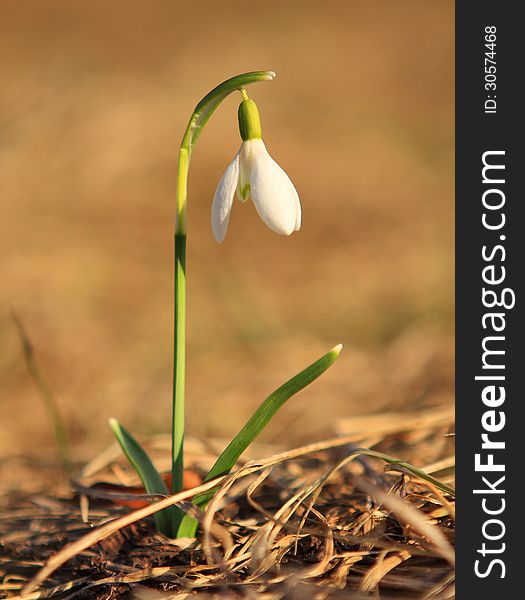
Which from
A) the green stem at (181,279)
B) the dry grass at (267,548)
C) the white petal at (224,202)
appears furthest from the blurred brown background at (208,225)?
the white petal at (224,202)

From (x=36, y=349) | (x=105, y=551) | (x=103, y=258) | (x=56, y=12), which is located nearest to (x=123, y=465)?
(x=105, y=551)

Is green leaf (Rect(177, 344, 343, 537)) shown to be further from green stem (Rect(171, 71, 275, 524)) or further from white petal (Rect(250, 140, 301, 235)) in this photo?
white petal (Rect(250, 140, 301, 235))

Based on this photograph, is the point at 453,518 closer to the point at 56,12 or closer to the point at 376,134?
the point at 376,134

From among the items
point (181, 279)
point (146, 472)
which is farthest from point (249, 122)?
point (146, 472)

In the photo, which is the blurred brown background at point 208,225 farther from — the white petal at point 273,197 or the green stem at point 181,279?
the white petal at point 273,197

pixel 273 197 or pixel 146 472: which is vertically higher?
pixel 273 197

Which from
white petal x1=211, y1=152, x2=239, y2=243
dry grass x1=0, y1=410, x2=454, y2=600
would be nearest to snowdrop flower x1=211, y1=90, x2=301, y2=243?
white petal x1=211, y1=152, x2=239, y2=243

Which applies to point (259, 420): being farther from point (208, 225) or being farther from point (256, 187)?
point (208, 225)
